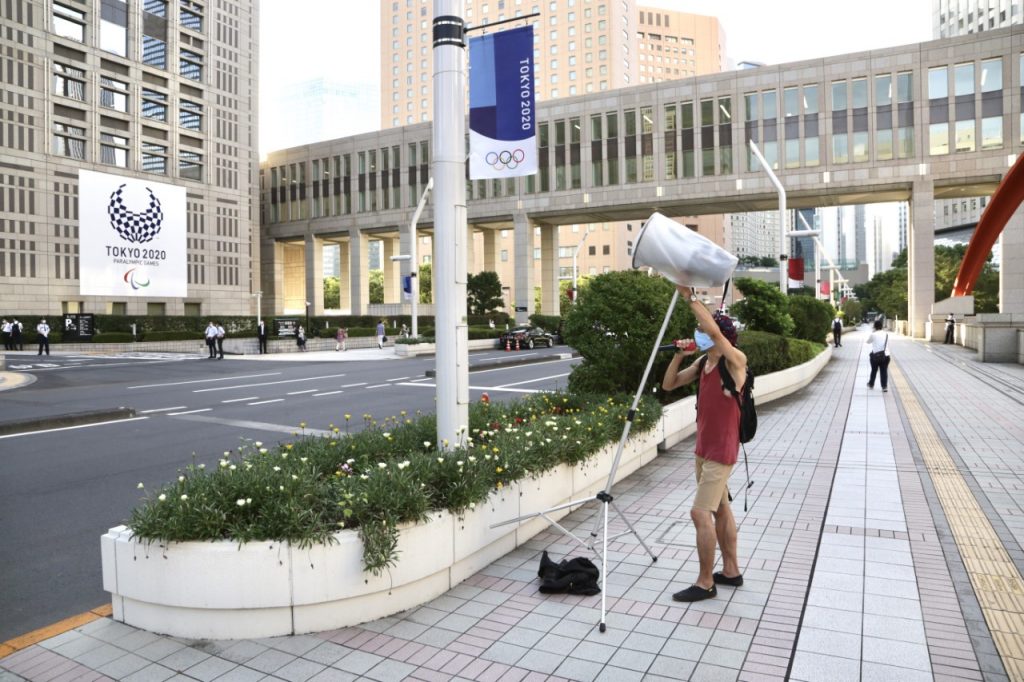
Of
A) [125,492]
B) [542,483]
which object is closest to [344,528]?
[542,483]

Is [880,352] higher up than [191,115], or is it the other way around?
[191,115]

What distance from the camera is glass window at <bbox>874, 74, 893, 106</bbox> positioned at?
45.5 meters

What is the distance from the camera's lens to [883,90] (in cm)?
4572

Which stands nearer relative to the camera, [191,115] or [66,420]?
[66,420]

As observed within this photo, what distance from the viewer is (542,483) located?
19.2ft

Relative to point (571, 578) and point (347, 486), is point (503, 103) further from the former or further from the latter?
point (571, 578)

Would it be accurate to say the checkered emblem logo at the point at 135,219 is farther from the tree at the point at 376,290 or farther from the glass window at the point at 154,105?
the tree at the point at 376,290

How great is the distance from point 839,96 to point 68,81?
189 feet

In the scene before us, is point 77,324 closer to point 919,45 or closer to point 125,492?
point 125,492

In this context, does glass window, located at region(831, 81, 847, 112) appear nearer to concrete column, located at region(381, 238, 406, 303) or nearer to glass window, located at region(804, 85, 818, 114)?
glass window, located at region(804, 85, 818, 114)

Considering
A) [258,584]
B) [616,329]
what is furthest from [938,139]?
[258,584]

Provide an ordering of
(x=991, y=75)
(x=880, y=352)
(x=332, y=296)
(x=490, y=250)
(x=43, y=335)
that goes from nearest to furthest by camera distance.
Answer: (x=880, y=352), (x=43, y=335), (x=991, y=75), (x=490, y=250), (x=332, y=296)

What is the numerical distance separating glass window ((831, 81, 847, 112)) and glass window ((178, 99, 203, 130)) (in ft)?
177

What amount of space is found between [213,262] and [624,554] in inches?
2663
